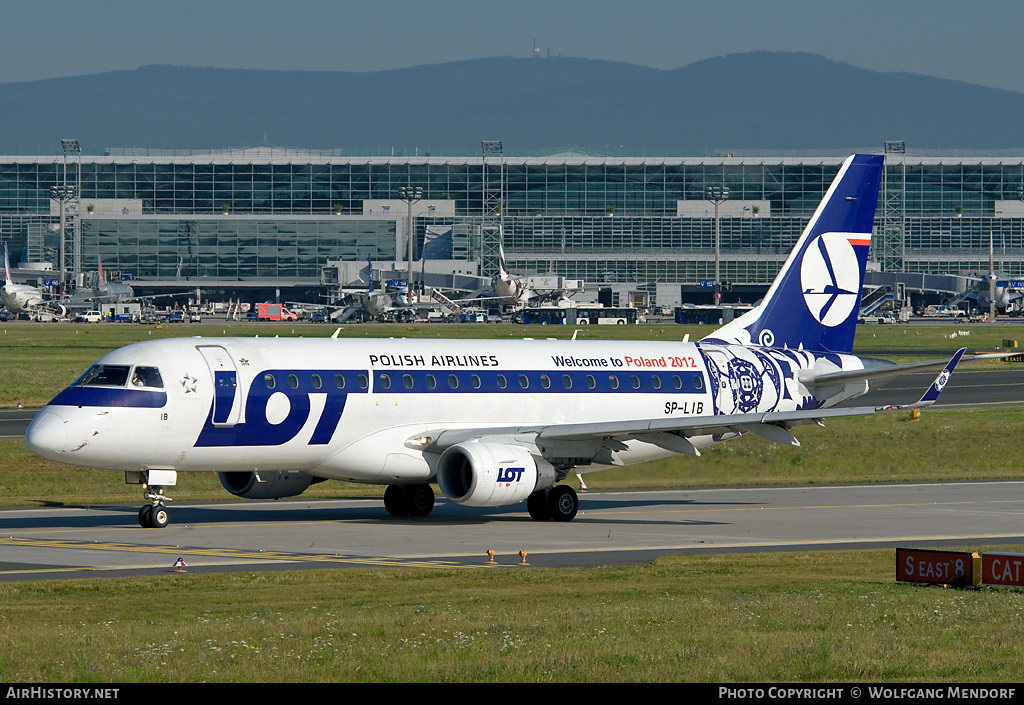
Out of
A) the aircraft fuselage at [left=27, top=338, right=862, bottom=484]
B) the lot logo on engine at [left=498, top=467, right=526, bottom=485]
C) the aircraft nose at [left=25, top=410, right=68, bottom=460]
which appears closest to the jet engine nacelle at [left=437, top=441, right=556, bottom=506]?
the lot logo on engine at [left=498, top=467, right=526, bottom=485]

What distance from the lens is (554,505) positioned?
3625 centimetres

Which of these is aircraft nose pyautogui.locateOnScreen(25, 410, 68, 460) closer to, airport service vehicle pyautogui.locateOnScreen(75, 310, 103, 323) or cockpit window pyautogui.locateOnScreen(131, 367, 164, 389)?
cockpit window pyautogui.locateOnScreen(131, 367, 164, 389)

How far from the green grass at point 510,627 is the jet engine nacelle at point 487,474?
7.04 meters

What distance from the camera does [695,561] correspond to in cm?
2788

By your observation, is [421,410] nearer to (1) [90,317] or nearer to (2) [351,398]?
(2) [351,398]

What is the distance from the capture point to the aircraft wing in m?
34.3

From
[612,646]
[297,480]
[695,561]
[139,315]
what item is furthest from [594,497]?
[139,315]

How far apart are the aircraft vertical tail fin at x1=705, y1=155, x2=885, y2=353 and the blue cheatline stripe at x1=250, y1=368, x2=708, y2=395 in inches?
147

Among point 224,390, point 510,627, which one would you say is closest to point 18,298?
point 224,390

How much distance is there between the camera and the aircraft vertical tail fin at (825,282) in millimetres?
43156

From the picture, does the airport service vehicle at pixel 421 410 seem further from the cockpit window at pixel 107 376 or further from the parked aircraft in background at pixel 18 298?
the parked aircraft in background at pixel 18 298

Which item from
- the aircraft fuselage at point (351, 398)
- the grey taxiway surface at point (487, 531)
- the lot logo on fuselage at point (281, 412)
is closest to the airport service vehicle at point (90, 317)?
the grey taxiway surface at point (487, 531)

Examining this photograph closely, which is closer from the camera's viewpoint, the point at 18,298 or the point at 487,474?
the point at 487,474

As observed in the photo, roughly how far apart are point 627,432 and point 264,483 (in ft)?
30.6
